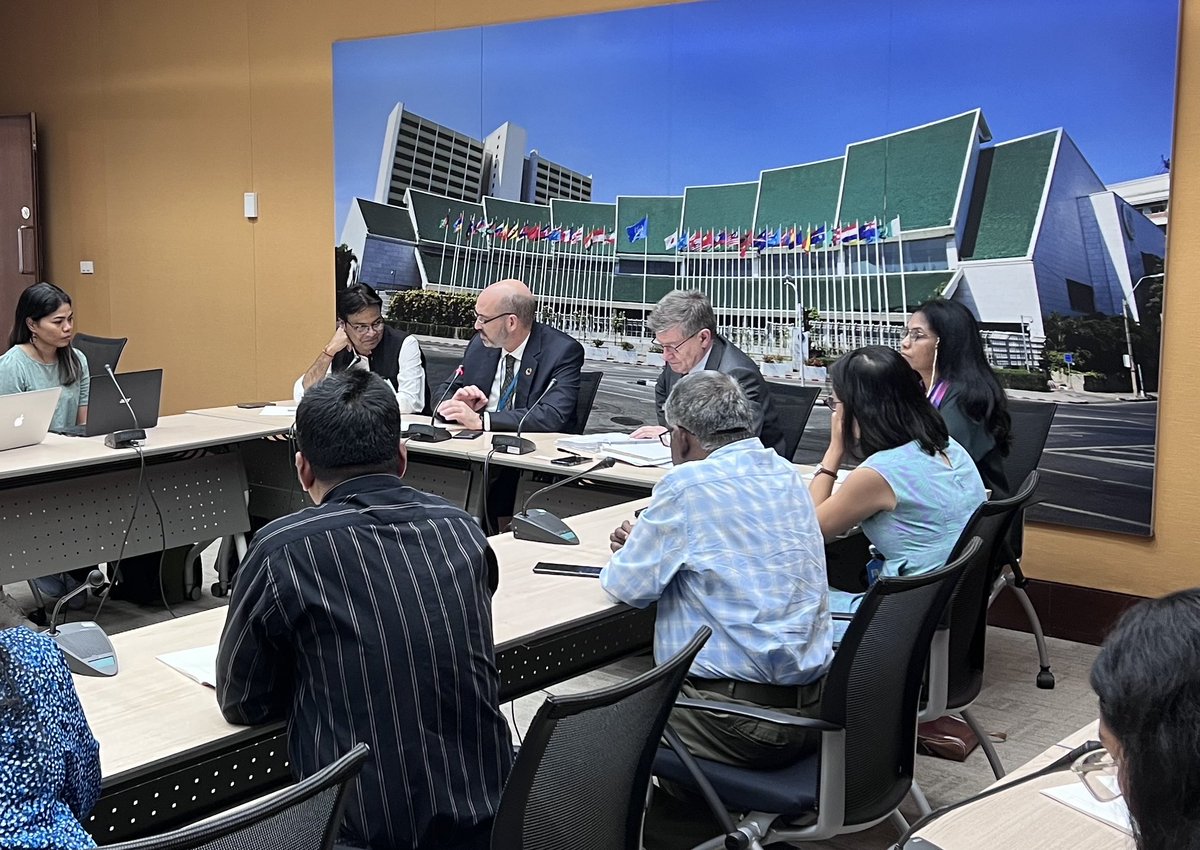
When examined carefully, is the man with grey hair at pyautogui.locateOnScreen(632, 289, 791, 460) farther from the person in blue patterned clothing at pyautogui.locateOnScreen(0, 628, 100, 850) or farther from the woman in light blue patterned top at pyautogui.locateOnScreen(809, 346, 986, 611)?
the person in blue patterned clothing at pyautogui.locateOnScreen(0, 628, 100, 850)

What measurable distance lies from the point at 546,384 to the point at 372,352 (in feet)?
3.24

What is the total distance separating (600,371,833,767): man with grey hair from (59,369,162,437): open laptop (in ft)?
9.15

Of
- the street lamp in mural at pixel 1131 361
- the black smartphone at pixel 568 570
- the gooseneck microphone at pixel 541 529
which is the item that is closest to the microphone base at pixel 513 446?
the gooseneck microphone at pixel 541 529

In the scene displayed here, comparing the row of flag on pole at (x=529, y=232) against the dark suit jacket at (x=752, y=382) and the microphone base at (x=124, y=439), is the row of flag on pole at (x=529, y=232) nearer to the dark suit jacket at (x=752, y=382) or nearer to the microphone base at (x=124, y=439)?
the dark suit jacket at (x=752, y=382)

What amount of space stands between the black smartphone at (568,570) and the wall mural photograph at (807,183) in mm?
2468

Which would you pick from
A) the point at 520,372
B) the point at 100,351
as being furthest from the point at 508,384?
the point at 100,351

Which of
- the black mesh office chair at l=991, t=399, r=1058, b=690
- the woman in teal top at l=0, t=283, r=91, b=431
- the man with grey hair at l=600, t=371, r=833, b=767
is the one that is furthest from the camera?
the woman in teal top at l=0, t=283, r=91, b=431

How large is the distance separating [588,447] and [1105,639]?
3.28 m

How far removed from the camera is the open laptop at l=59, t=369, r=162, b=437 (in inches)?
173

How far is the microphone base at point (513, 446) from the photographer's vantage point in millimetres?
4125

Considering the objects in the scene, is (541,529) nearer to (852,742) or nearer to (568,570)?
(568,570)

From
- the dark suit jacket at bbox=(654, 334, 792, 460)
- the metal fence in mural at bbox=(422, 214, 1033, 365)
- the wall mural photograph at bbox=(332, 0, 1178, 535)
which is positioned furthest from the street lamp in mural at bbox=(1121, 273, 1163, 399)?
the dark suit jacket at bbox=(654, 334, 792, 460)

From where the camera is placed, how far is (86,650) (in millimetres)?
2068

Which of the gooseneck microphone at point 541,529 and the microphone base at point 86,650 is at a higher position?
the gooseneck microphone at point 541,529
